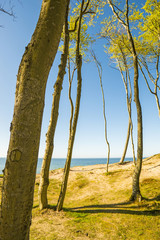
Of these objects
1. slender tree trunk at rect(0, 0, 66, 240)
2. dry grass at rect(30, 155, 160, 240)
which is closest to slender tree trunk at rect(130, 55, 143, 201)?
dry grass at rect(30, 155, 160, 240)

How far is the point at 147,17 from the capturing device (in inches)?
484

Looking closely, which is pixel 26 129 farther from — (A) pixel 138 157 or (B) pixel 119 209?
(A) pixel 138 157

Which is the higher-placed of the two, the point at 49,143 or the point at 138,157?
the point at 49,143

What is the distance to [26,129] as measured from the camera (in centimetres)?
180

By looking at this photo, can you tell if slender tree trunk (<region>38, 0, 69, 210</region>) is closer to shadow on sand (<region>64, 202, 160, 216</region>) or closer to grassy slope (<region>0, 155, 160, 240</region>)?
grassy slope (<region>0, 155, 160, 240</region>)

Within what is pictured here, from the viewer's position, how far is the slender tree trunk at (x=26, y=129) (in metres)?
1.72

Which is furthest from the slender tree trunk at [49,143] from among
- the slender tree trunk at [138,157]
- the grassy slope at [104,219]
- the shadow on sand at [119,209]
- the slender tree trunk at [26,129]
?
the slender tree trunk at [26,129]

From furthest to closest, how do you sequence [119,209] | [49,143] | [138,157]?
[138,157] < [49,143] < [119,209]

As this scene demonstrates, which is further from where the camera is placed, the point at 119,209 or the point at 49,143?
the point at 49,143

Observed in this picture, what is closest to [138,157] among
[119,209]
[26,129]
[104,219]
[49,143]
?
[119,209]

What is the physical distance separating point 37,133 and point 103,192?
25.8 feet

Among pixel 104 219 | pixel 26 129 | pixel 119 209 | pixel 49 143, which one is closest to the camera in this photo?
pixel 26 129

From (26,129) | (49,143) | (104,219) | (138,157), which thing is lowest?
(104,219)

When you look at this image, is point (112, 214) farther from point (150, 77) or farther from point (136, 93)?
point (150, 77)
